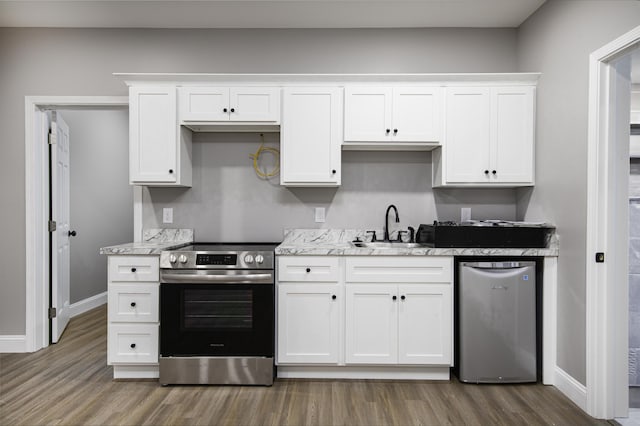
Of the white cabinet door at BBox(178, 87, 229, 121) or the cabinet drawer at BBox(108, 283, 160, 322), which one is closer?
the cabinet drawer at BBox(108, 283, 160, 322)

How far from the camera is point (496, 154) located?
3.07 meters

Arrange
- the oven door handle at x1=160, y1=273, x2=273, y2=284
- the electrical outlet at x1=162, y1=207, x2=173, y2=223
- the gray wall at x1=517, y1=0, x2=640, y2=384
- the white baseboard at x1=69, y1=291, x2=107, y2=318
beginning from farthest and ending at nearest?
the white baseboard at x1=69, y1=291, x2=107, y2=318 < the electrical outlet at x1=162, y1=207, x2=173, y2=223 < the oven door handle at x1=160, y1=273, x2=273, y2=284 < the gray wall at x1=517, y1=0, x2=640, y2=384

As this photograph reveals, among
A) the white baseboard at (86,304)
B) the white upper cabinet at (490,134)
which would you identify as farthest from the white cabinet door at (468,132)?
the white baseboard at (86,304)

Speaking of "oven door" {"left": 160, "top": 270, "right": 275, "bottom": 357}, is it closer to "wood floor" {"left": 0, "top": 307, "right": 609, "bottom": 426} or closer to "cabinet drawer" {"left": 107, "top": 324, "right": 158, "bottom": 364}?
"cabinet drawer" {"left": 107, "top": 324, "right": 158, "bottom": 364}

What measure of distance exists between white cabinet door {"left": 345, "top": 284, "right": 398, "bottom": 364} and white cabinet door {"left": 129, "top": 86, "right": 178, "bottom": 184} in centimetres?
169

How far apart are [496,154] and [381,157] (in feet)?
2.90

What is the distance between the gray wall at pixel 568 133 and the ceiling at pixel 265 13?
419 millimetres

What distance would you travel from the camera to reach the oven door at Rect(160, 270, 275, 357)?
9.02ft

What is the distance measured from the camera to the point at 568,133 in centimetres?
266

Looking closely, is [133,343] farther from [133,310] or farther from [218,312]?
[218,312]

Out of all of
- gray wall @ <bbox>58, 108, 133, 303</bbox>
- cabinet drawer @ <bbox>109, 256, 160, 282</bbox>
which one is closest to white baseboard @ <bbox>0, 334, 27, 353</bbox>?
gray wall @ <bbox>58, 108, 133, 303</bbox>

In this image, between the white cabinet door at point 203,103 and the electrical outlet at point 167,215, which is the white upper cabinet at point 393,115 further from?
the electrical outlet at point 167,215

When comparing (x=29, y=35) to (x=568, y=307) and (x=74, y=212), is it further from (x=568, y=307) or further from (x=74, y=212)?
(x=568, y=307)

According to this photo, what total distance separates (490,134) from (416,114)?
0.58m
